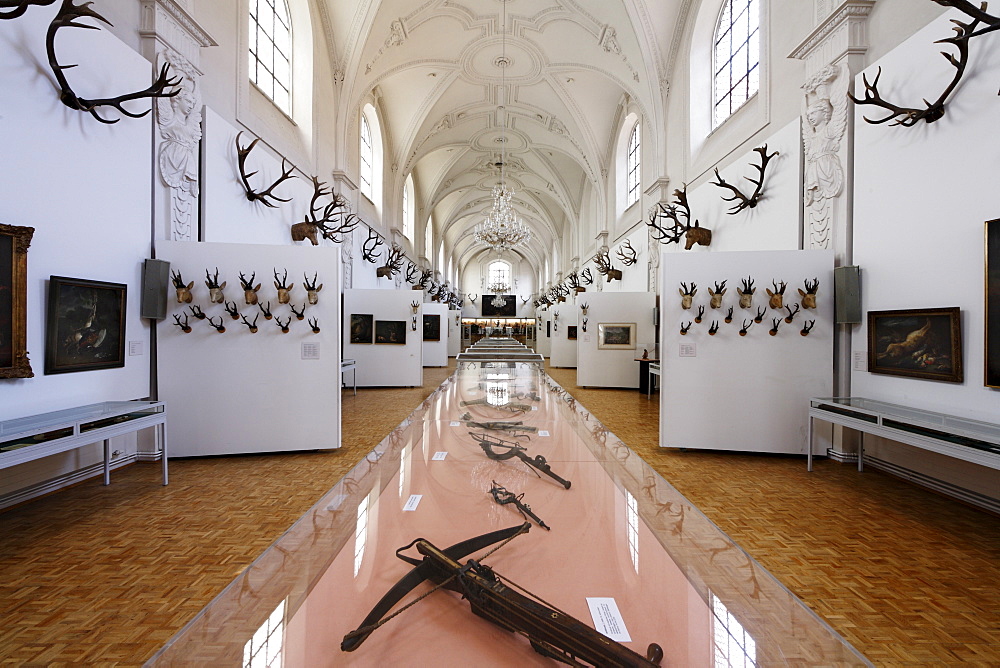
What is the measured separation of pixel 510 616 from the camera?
59.9 inches

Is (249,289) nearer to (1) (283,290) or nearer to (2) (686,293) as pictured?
(1) (283,290)

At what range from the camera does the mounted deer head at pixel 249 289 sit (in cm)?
590

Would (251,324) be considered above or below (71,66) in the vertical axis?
below

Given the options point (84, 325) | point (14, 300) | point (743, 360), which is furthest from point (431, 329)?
point (14, 300)

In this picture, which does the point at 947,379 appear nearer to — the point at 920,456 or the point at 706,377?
the point at 920,456

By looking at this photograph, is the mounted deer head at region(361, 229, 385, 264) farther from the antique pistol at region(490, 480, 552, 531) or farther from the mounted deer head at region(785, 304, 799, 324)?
the antique pistol at region(490, 480, 552, 531)

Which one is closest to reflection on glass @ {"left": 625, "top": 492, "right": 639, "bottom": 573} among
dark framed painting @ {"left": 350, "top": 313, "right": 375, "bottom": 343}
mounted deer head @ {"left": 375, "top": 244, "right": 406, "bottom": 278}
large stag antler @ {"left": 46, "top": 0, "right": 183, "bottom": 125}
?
large stag antler @ {"left": 46, "top": 0, "right": 183, "bottom": 125}

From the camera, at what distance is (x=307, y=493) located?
4.73m

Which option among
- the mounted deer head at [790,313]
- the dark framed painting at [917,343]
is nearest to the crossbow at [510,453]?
the dark framed painting at [917,343]

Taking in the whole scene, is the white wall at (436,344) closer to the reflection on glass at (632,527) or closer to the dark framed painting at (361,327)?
the dark framed painting at (361,327)

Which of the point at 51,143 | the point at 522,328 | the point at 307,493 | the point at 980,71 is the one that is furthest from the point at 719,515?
the point at 522,328

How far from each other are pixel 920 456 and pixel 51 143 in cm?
931

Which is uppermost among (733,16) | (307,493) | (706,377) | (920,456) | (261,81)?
(733,16)

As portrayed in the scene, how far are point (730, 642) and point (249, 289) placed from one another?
6.11m
